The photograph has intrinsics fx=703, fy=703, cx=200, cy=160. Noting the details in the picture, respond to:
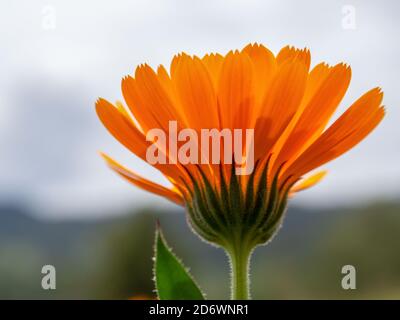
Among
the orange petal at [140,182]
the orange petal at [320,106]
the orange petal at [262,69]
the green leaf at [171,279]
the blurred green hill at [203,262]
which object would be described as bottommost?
the green leaf at [171,279]

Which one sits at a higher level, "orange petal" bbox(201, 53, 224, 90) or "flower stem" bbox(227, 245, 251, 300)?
"orange petal" bbox(201, 53, 224, 90)

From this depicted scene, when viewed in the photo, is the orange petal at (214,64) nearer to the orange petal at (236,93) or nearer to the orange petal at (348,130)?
the orange petal at (236,93)

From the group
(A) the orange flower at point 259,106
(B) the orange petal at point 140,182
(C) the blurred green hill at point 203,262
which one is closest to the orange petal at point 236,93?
(A) the orange flower at point 259,106

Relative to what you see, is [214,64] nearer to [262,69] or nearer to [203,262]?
[262,69]

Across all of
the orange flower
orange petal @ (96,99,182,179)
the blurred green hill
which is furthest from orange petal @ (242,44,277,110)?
the blurred green hill

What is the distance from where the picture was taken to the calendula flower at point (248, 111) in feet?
2.40

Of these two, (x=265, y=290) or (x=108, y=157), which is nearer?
(x=108, y=157)

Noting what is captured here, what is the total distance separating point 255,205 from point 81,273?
74.5 feet

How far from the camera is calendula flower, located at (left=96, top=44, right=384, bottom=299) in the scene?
28.8 inches

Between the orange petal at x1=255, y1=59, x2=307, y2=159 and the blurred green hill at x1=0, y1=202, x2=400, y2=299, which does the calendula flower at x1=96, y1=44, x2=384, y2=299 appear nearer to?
the orange petal at x1=255, y1=59, x2=307, y2=159

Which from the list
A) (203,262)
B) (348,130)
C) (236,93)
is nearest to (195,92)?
(236,93)

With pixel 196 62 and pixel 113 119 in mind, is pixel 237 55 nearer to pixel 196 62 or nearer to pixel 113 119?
pixel 196 62
